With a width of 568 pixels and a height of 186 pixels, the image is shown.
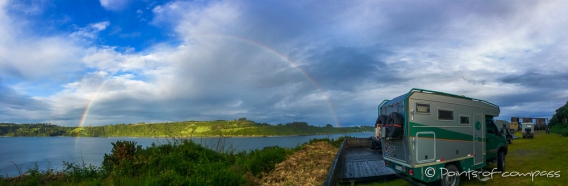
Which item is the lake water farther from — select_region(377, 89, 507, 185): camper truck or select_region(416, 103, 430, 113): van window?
select_region(416, 103, 430, 113): van window

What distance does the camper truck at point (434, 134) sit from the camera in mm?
6930

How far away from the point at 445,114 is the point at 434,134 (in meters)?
0.70

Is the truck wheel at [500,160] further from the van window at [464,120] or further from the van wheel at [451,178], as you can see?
the van wheel at [451,178]

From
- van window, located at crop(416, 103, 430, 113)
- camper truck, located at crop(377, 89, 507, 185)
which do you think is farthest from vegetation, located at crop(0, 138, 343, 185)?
van window, located at crop(416, 103, 430, 113)

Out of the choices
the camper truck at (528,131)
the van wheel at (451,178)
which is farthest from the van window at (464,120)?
the camper truck at (528,131)

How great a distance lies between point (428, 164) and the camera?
7.04 metres

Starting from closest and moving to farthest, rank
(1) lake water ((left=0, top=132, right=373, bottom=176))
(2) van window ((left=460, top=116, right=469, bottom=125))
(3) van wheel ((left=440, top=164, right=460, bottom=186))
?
(3) van wheel ((left=440, top=164, right=460, bottom=186)) → (2) van window ((left=460, top=116, right=469, bottom=125)) → (1) lake water ((left=0, top=132, right=373, bottom=176))

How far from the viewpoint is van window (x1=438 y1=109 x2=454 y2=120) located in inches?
289

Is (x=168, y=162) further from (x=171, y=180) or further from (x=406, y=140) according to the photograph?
(x=406, y=140)

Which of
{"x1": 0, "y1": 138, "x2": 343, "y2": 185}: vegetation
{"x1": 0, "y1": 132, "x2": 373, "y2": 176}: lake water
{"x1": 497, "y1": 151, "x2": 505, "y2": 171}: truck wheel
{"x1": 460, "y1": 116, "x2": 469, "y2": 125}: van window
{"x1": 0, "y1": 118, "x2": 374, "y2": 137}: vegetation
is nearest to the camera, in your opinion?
{"x1": 0, "y1": 138, "x2": 343, "y2": 185}: vegetation

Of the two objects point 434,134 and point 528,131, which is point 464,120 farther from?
point 528,131

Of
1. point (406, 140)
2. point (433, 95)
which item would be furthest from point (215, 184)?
point (433, 95)

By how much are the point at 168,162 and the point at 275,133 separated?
4175 inches

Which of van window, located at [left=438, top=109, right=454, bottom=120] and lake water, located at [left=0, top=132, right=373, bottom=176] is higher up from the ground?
van window, located at [left=438, top=109, right=454, bottom=120]
